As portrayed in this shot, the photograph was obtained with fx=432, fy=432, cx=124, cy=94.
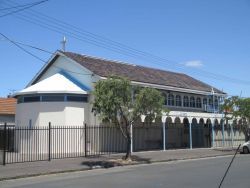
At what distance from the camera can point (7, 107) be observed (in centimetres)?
4147

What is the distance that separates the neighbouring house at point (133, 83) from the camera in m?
29.8

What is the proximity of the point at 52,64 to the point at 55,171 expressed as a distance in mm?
16578

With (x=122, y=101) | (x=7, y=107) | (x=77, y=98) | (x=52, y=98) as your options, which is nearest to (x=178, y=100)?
(x=77, y=98)

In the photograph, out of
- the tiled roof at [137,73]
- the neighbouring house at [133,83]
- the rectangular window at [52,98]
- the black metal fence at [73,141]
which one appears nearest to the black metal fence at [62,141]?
the black metal fence at [73,141]

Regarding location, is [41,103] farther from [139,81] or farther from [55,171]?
[55,171]

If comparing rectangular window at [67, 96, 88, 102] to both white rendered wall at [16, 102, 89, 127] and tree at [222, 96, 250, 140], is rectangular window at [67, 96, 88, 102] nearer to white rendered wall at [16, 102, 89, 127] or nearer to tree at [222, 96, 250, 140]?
white rendered wall at [16, 102, 89, 127]

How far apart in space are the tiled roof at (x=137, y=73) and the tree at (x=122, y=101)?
788 cm

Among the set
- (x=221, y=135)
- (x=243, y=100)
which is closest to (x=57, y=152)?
(x=243, y=100)

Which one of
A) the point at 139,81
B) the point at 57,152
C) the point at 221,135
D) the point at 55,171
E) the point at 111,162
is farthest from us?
the point at 221,135

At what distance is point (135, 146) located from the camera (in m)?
34.2

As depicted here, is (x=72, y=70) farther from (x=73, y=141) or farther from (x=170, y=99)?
(x=170, y=99)

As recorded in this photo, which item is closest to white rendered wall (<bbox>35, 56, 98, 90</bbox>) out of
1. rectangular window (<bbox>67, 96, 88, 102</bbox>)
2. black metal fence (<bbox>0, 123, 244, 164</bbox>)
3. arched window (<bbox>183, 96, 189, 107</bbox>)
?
rectangular window (<bbox>67, 96, 88, 102</bbox>)

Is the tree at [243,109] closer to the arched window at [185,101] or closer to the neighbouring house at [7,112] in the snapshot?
the arched window at [185,101]

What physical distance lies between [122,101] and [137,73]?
13.3 meters
